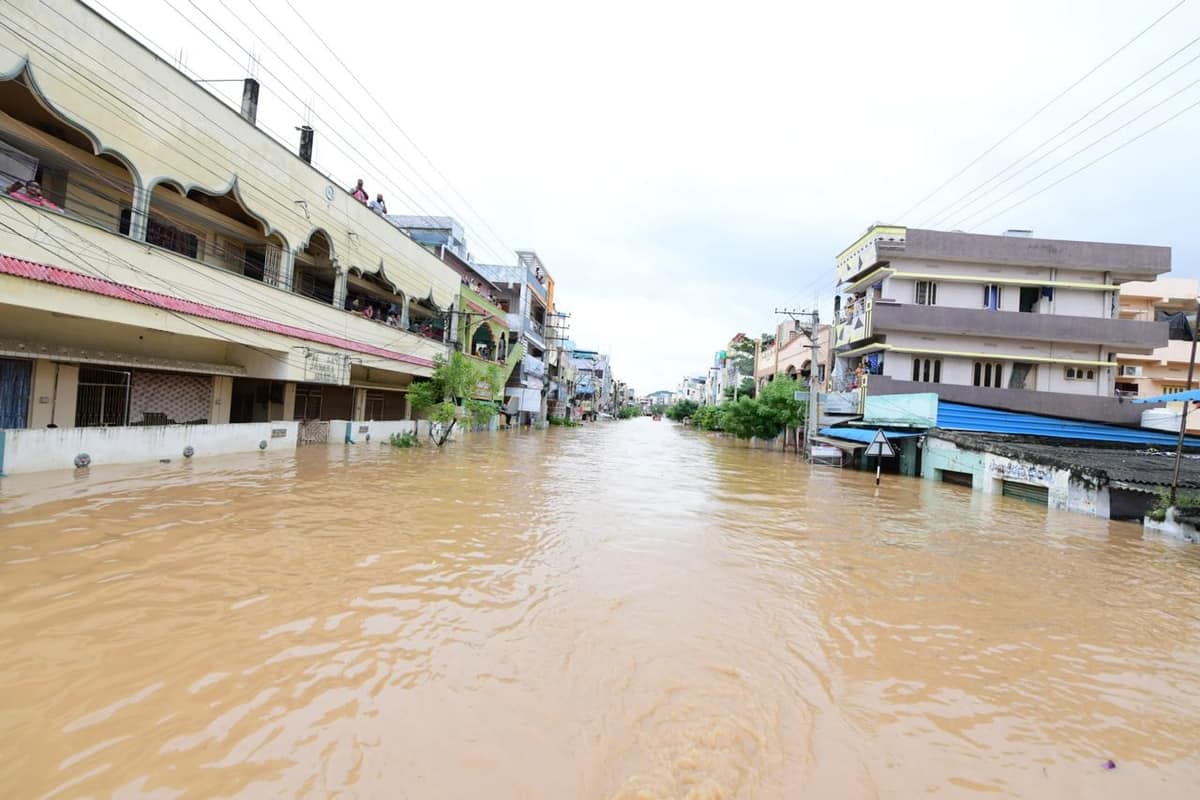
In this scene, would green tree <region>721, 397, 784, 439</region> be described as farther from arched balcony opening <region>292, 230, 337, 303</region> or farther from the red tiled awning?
arched balcony opening <region>292, 230, 337, 303</region>

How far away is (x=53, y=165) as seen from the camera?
12648 mm

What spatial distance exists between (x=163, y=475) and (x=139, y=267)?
5081 millimetres

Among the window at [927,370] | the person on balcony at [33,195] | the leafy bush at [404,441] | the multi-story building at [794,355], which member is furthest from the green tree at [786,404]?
the person on balcony at [33,195]

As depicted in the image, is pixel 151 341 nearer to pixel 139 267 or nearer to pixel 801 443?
pixel 139 267

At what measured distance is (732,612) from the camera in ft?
19.4

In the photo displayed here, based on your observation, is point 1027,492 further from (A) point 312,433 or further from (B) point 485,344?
(B) point 485,344

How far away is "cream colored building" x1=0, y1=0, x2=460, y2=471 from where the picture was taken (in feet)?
35.7

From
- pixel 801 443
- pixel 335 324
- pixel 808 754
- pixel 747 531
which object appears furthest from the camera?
pixel 801 443

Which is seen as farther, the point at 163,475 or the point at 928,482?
the point at 928,482

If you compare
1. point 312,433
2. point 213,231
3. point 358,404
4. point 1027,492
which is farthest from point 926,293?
point 213,231

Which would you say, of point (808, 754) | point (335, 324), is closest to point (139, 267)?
point (335, 324)

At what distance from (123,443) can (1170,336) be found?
47288 mm

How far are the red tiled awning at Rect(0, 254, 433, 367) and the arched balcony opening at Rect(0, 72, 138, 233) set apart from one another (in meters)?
1.19

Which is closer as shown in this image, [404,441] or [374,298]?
[404,441]
